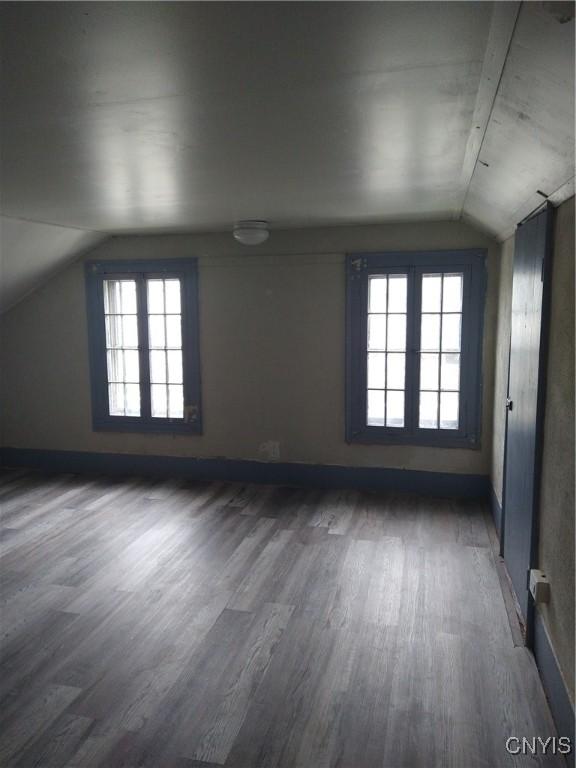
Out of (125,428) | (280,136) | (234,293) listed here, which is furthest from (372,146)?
(125,428)

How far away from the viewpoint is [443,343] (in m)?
4.99

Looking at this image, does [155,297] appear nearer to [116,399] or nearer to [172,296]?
[172,296]

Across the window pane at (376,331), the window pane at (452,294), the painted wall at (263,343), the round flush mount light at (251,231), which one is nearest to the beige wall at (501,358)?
the painted wall at (263,343)

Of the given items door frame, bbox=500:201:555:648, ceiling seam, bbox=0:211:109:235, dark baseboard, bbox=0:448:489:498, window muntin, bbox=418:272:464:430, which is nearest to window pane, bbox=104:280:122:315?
ceiling seam, bbox=0:211:109:235

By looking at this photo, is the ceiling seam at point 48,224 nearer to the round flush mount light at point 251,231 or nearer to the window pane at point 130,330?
the window pane at point 130,330

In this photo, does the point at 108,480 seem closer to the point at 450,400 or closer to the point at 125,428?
the point at 125,428

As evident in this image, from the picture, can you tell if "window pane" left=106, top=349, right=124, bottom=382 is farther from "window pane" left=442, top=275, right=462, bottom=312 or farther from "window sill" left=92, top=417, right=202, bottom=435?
"window pane" left=442, top=275, right=462, bottom=312

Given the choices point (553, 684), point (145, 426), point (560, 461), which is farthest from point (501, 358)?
point (145, 426)

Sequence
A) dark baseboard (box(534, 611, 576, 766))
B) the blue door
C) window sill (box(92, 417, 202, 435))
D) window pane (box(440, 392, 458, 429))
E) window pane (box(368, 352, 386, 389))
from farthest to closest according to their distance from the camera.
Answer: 1. window sill (box(92, 417, 202, 435))
2. window pane (box(368, 352, 386, 389))
3. window pane (box(440, 392, 458, 429))
4. the blue door
5. dark baseboard (box(534, 611, 576, 766))

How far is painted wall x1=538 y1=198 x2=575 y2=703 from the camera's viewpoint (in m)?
2.22

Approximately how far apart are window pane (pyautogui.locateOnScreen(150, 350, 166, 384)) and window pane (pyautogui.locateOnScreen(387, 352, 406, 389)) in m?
2.23

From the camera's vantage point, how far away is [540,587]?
102 inches

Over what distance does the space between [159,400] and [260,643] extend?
3302 mm

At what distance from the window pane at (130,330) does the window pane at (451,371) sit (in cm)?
301
